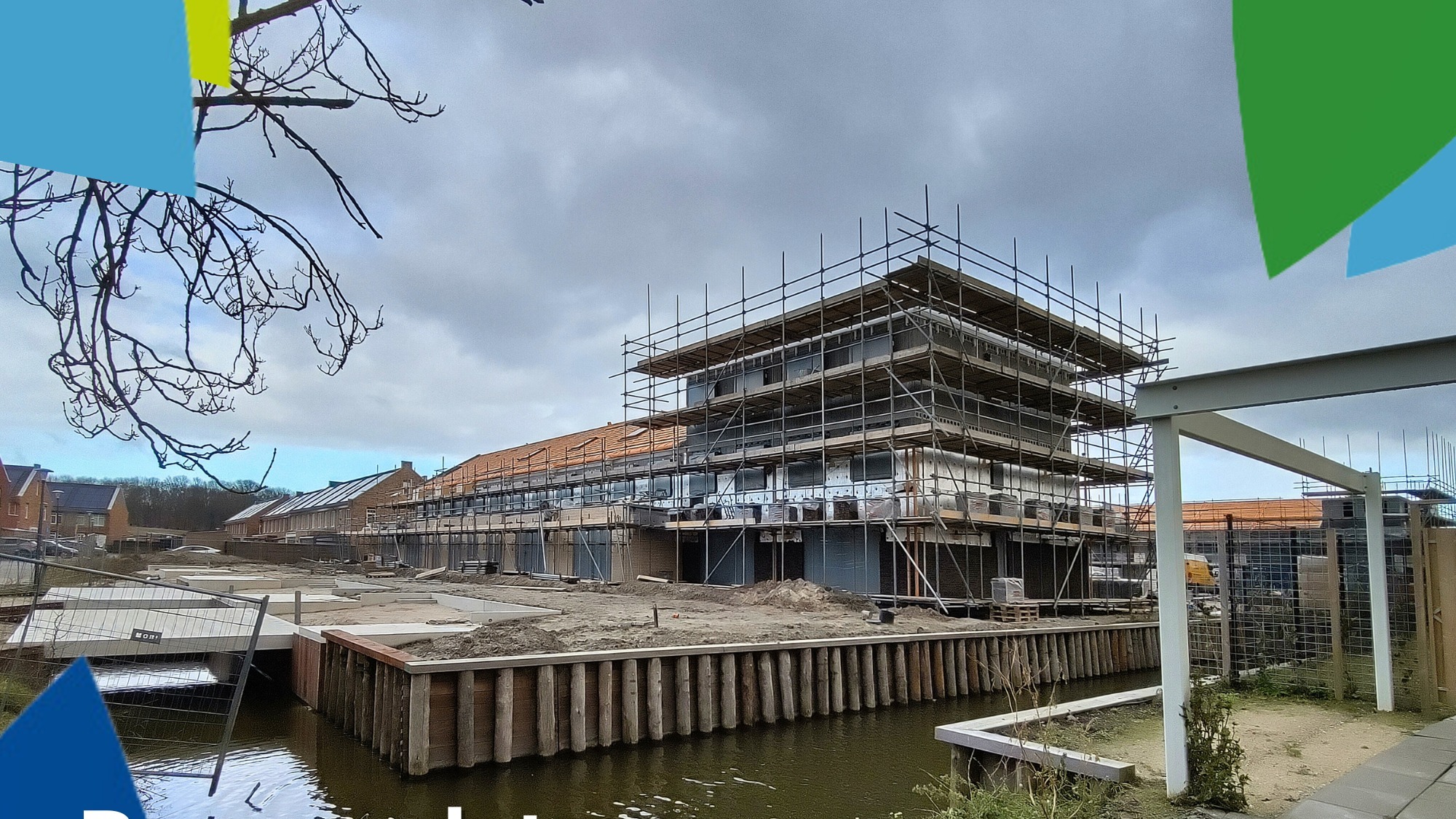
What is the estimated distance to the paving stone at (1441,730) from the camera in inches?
322

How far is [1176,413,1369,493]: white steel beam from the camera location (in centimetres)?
683

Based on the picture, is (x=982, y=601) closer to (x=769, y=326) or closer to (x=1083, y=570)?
(x=1083, y=570)

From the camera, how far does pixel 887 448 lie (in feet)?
82.3

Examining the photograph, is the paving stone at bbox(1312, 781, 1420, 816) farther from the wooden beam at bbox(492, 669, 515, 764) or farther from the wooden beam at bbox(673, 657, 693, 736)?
the wooden beam at bbox(492, 669, 515, 764)

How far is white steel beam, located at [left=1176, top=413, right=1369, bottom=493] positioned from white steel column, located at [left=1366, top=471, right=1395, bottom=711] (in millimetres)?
244

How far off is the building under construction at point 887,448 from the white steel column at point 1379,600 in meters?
13.1

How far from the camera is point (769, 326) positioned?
2830 centimetres

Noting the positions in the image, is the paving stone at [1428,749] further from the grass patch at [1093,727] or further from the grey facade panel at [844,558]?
the grey facade panel at [844,558]

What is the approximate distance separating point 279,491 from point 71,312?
68 centimetres

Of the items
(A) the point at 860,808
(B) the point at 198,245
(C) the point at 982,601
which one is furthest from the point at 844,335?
(B) the point at 198,245

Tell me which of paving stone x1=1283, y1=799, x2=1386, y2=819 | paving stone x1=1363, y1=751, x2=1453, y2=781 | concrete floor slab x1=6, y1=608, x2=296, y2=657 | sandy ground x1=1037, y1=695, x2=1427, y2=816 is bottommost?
sandy ground x1=1037, y1=695, x2=1427, y2=816

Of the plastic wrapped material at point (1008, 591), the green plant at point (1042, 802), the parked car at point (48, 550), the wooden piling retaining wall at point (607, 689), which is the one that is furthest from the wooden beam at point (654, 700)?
the plastic wrapped material at point (1008, 591)

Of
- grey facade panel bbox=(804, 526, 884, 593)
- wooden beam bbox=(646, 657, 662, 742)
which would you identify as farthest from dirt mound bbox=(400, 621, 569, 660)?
grey facade panel bbox=(804, 526, 884, 593)

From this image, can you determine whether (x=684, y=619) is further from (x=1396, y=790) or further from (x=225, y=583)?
(x=225, y=583)
